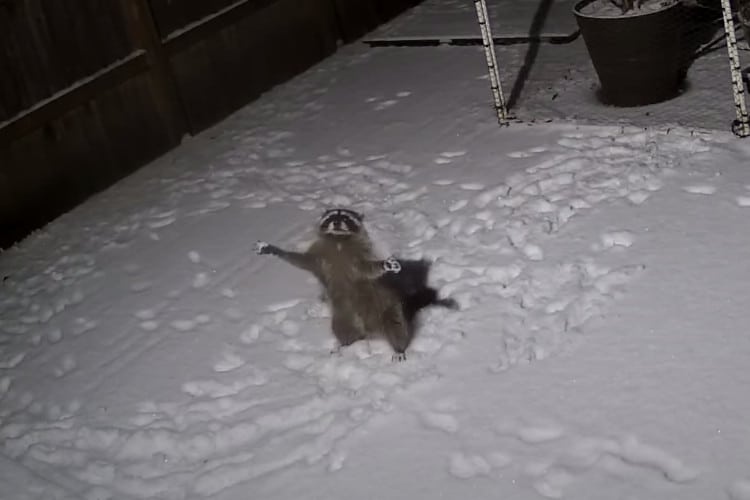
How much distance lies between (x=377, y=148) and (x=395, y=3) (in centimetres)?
318

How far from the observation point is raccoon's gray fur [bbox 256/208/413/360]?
4.06m

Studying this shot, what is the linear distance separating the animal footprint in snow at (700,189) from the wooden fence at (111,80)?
362 cm

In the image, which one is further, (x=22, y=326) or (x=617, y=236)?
(x=22, y=326)

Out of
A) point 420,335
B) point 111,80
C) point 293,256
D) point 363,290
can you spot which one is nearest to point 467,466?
point 420,335

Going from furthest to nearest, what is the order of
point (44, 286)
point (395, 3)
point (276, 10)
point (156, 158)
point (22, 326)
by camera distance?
point (395, 3), point (276, 10), point (156, 158), point (44, 286), point (22, 326)

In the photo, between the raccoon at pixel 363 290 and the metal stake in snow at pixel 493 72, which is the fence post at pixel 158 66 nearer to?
the metal stake in snow at pixel 493 72

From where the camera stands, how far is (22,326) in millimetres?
4895

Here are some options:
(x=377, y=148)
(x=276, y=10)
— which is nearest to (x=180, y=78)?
(x=276, y=10)

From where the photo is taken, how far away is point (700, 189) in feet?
15.3

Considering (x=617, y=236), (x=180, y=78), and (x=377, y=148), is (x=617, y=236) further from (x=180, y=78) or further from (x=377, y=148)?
(x=180, y=78)

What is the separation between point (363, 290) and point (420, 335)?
1.01 ft

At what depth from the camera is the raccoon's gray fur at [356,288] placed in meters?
4.06

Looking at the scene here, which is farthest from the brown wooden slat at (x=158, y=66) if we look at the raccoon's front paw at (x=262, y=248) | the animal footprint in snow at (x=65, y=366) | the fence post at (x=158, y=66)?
the animal footprint in snow at (x=65, y=366)

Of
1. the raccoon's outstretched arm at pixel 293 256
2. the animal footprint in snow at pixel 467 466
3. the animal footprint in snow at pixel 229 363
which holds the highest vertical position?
the raccoon's outstretched arm at pixel 293 256
